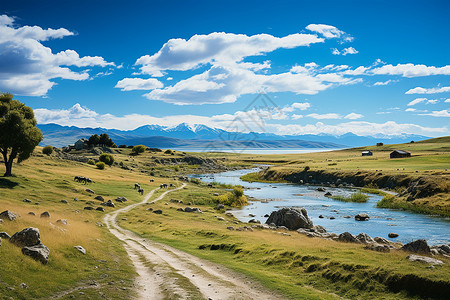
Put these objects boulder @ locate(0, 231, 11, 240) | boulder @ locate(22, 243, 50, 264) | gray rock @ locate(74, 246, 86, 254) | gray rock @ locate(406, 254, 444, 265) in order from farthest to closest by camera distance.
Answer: gray rock @ locate(74, 246, 86, 254)
gray rock @ locate(406, 254, 444, 265)
boulder @ locate(0, 231, 11, 240)
boulder @ locate(22, 243, 50, 264)

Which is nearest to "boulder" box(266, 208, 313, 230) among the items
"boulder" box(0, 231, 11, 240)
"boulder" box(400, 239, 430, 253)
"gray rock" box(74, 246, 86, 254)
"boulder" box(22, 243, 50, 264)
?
"boulder" box(400, 239, 430, 253)

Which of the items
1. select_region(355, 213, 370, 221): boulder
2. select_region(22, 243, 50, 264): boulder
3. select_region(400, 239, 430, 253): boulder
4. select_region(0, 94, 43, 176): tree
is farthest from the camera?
select_region(0, 94, 43, 176): tree

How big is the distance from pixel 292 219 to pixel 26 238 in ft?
110

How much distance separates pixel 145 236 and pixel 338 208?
42923 millimetres

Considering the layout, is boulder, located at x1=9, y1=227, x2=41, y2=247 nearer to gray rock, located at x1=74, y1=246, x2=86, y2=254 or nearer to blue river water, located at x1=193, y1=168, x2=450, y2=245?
gray rock, located at x1=74, y1=246, x2=86, y2=254

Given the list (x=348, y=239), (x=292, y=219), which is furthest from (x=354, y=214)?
(x=348, y=239)

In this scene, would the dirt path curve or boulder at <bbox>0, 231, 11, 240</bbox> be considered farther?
boulder at <bbox>0, 231, 11, 240</bbox>

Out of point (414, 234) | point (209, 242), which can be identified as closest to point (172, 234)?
→ point (209, 242)

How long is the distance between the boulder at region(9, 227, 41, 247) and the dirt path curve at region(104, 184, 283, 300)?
20.5ft

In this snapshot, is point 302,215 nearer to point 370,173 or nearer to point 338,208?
point 338,208

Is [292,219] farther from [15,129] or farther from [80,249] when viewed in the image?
[15,129]

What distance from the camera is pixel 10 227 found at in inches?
837

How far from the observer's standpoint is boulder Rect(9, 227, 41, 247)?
60.8 feet

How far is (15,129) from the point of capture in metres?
56.4
